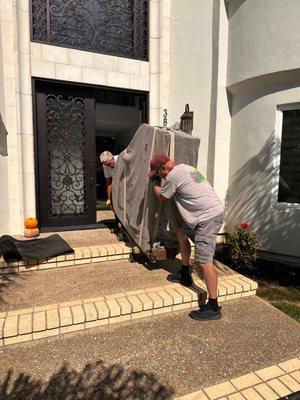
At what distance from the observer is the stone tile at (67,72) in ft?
17.8

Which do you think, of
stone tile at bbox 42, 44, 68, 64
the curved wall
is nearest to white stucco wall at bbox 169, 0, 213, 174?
the curved wall

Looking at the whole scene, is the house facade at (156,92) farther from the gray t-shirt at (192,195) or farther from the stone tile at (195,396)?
the stone tile at (195,396)

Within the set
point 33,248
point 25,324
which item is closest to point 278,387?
point 25,324

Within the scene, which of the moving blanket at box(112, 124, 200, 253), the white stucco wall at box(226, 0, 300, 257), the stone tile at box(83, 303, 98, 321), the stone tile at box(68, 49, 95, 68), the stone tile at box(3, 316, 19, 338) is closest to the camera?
the stone tile at box(3, 316, 19, 338)

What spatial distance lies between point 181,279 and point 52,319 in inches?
62.3

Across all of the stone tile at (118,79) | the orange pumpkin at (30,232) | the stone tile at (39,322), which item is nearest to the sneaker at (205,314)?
the stone tile at (39,322)

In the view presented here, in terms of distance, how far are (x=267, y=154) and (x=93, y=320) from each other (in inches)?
168

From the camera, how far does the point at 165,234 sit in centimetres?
404

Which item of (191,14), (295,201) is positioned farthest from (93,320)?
(191,14)

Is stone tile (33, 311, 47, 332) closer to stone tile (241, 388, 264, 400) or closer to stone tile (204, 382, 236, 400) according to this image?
stone tile (204, 382, 236, 400)

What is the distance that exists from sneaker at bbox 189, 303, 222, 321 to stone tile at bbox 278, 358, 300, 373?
77cm

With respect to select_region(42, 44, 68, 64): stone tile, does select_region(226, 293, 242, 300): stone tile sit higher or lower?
lower

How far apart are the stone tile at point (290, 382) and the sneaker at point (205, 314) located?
0.88m

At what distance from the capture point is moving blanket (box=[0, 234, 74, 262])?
13.4ft
